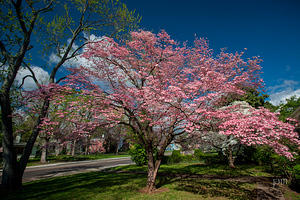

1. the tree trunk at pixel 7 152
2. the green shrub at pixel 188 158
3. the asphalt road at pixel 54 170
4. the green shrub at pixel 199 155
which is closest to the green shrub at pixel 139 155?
the asphalt road at pixel 54 170

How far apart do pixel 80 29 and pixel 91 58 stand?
2.62 m

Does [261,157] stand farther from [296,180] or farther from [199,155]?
[296,180]

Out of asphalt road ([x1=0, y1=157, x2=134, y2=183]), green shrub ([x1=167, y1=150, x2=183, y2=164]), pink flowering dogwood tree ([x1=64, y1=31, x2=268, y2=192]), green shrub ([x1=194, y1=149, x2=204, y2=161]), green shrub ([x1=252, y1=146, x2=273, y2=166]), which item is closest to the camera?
pink flowering dogwood tree ([x1=64, y1=31, x2=268, y2=192])

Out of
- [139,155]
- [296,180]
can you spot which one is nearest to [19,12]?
[139,155]

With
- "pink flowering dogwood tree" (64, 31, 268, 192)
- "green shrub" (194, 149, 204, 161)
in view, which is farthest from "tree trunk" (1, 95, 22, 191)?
"green shrub" (194, 149, 204, 161)

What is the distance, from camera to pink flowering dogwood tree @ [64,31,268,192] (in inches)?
297

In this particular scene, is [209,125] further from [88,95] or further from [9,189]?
[9,189]

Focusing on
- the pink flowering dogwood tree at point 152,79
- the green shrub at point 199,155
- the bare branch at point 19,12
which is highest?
the bare branch at point 19,12

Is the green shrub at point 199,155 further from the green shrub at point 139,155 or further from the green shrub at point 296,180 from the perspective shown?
the green shrub at point 296,180

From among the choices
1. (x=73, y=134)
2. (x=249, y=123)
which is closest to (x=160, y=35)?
(x=249, y=123)

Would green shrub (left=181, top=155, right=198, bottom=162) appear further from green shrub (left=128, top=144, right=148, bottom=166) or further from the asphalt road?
the asphalt road

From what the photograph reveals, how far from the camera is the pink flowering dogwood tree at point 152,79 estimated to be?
7.55 meters

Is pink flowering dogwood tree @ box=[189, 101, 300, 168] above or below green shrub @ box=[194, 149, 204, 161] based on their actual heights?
above

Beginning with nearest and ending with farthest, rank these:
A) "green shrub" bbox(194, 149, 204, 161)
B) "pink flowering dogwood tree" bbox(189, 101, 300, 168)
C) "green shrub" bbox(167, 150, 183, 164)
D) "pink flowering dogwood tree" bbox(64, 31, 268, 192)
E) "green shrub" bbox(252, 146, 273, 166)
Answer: "pink flowering dogwood tree" bbox(189, 101, 300, 168) < "pink flowering dogwood tree" bbox(64, 31, 268, 192) < "green shrub" bbox(252, 146, 273, 166) < "green shrub" bbox(194, 149, 204, 161) < "green shrub" bbox(167, 150, 183, 164)
